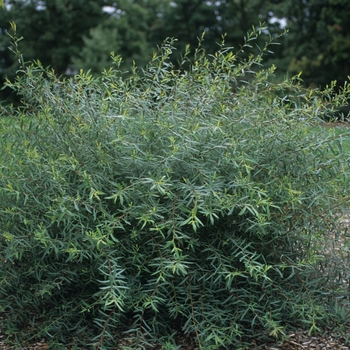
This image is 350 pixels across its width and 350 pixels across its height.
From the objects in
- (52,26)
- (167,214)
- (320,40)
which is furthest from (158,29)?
(167,214)

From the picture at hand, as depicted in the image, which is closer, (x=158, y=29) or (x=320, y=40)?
(x=320, y=40)

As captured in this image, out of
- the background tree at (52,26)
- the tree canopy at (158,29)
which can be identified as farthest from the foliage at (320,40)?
the background tree at (52,26)

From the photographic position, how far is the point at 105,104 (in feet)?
10.4

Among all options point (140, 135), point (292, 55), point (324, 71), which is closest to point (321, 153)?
point (140, 135)

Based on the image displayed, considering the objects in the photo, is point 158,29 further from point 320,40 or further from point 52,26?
point 320,40

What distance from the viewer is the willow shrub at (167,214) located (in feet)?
9.35

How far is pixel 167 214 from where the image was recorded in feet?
9.66

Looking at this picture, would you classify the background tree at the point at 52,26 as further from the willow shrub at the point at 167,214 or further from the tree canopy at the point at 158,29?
the willow shrub at the point at 167,214

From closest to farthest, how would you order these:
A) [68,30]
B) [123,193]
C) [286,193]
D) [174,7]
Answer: [123,193], [286,193], [68,30], [174,7]

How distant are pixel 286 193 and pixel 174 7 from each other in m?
25.5

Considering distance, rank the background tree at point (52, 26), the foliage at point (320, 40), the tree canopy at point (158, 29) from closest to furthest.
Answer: the foliage at point (320, 40)
the tree canopy at point (158, 29)
the background tree at point (52, 26)

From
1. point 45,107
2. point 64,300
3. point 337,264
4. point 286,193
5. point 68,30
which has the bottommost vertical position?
point 68,30

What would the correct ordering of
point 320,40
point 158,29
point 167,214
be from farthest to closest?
1. point 158,29
2. point 320,40
3. point 167,214

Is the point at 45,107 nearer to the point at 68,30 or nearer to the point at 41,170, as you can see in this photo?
the point at 41,170
